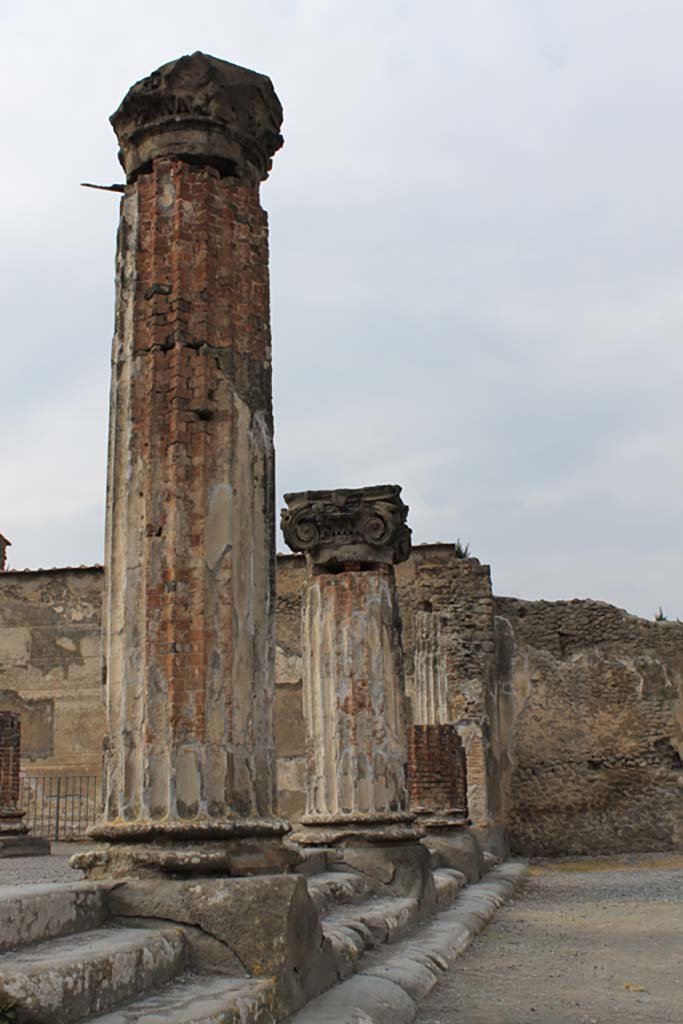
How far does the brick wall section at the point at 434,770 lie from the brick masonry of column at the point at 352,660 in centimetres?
281

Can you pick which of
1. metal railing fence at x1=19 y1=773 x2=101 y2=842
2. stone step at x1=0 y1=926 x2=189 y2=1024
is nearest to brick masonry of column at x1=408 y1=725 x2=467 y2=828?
stone step at x1=0 y1=926 x2=189 y2=1024

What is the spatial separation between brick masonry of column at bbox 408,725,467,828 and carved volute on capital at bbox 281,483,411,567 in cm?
322

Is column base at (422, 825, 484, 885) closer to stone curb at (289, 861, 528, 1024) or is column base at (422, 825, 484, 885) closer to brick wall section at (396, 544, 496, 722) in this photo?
stone curb at (289, 861, 528, 1024)

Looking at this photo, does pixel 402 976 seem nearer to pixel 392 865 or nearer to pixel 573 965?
pixel 573 965

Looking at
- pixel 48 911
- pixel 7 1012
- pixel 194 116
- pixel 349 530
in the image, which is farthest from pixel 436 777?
pixel 7 1012

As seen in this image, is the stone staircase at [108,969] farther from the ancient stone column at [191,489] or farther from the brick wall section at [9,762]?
the brick wall section at [9,762]

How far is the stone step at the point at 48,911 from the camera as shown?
3379mm

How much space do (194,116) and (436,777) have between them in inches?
310

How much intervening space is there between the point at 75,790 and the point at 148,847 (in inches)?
597

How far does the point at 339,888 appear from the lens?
6625mm

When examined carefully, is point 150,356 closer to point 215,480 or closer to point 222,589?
point 215,480

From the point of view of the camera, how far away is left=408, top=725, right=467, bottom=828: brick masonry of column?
442 inches

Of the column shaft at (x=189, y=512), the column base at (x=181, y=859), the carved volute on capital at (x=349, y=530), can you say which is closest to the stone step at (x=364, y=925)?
the column base at (x=181, y=859)

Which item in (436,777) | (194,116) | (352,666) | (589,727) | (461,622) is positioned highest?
(194,116)
